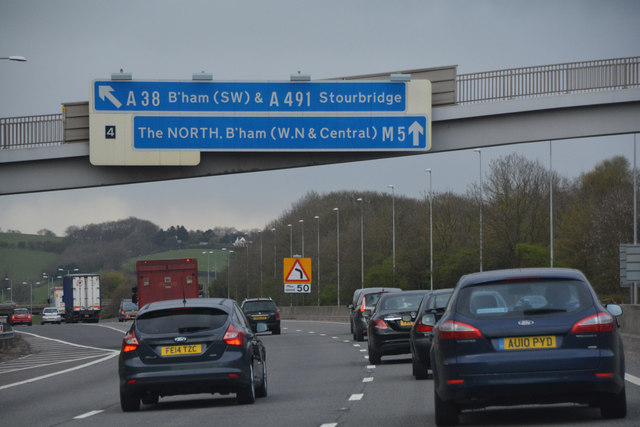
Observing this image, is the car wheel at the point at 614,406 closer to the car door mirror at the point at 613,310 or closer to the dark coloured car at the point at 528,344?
the dark coloured car at the point at 528,344

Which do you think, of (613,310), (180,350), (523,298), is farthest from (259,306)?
(523,298)

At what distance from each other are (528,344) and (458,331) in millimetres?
Result: 630

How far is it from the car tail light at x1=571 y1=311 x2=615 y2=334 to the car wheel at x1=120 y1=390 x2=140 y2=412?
634 cm

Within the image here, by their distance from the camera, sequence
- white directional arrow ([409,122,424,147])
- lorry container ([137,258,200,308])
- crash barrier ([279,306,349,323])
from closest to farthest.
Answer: white directional arrow ([409,122,424,147]) → lorry container ([137,258,200,308]) → crash barrier ([279,306,349,323])

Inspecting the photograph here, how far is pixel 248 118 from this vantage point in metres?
33.3

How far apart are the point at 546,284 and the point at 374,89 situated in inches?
900

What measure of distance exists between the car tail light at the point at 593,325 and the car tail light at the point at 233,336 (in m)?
5.31

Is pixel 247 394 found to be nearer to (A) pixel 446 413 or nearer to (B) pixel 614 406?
(A) pixel 446 413

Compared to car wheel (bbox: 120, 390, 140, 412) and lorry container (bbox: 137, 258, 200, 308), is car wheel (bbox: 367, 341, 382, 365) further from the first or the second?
lorry container (bbox: 137, 258, 200, 308)

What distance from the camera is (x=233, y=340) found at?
584 inches

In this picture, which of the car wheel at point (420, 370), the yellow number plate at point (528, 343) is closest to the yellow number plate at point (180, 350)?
the car wheel at point (420, 370)

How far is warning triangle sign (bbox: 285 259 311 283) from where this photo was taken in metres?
61.0

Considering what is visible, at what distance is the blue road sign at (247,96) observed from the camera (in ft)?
109

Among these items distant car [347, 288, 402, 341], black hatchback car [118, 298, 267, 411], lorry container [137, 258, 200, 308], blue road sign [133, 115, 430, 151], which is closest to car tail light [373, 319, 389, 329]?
black hatchback car [118, 298, 267, 411]
